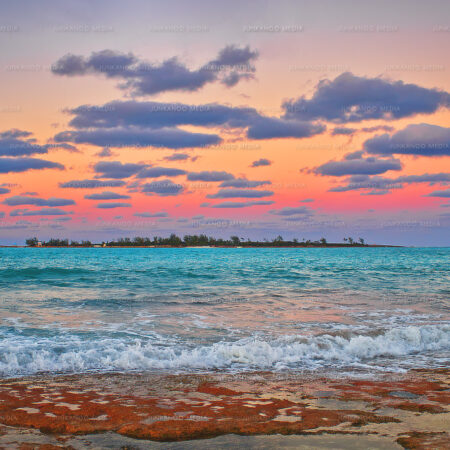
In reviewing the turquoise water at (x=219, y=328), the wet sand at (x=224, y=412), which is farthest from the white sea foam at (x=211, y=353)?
the wet sand at (x=224, y=412)

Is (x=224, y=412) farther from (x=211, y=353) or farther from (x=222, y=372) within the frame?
(x=211, y=353)

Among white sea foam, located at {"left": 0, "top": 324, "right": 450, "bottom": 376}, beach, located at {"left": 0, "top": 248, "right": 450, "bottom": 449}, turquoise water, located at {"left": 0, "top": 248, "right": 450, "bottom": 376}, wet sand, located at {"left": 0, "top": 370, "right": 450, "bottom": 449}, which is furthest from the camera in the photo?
turquoise water, located at {"left": 0, "top": 248, "right": 450, "bottom": 376}

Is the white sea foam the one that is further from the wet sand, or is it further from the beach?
the wet sand

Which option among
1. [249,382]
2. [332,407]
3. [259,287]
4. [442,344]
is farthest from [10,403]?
[259,287]

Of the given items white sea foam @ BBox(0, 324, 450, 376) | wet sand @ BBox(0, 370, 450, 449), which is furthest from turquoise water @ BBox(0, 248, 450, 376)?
wet sand @ BBox(0, 370, 450, 449)

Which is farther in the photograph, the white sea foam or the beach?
the white sea foam

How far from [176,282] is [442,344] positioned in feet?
58.2

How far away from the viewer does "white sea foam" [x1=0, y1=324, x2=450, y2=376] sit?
895 centimetres

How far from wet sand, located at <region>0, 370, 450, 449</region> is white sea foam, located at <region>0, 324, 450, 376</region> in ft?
3.38

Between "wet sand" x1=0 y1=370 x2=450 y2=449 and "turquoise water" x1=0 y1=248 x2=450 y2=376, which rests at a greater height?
"wet sand" x1=0 y1=370 x2=450 y2=449

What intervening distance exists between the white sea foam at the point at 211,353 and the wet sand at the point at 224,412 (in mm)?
1031

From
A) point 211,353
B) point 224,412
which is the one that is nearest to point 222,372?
point 211,353

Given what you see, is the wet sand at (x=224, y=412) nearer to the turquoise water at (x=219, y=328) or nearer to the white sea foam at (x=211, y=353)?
the white sea foam at (x=211, y=353)

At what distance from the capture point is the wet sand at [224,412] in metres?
4.72
